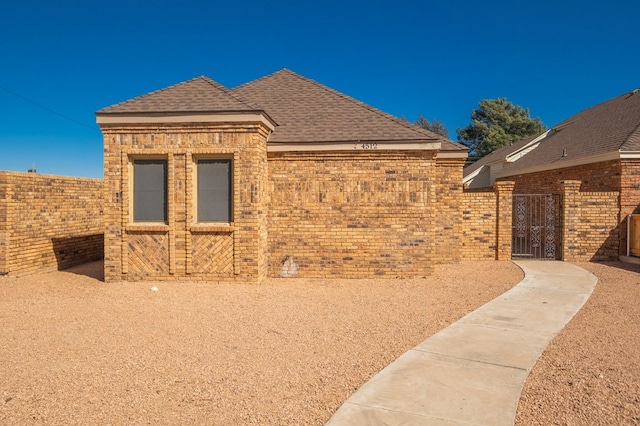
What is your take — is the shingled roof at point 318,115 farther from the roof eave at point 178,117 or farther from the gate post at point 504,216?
the gate post at point 504,216

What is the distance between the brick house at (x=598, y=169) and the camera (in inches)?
502

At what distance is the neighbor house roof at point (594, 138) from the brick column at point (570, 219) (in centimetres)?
183

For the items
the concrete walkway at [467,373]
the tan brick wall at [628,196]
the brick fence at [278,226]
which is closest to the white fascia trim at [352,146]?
the brick fence at [278,226]

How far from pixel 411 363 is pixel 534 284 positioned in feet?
19.5

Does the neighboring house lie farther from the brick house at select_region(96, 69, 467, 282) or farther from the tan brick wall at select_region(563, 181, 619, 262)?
the brick house at select_region(96, 69, 467, 282)

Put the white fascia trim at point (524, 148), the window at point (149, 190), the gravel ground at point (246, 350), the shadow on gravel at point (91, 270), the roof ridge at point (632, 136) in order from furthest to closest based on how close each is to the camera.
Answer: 1. the white fascia trim at point (524, 148)
2. the roof ridge at point (632, 136)
3. the shadow on gravel at point (91, 270)
4. the window at point (149, 190)
5. the gravel ground at point (246, 350)

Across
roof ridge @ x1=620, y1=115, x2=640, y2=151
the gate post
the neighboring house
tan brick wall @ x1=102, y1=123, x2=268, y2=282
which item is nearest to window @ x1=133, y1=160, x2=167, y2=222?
tan brick wall @ x1=102, y1=123, x2=268, y2=282

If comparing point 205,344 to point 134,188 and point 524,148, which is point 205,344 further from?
point 524,148

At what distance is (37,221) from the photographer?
10.7 meters

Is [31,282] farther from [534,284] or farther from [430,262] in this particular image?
[534,284]

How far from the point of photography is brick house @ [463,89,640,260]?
12.8 meters

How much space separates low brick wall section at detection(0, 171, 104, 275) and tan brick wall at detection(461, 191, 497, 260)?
11231mm

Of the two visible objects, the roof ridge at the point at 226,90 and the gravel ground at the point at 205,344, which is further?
the roof ridge at the point at 226,90

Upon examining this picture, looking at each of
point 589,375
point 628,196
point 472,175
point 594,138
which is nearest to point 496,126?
point 472,175
